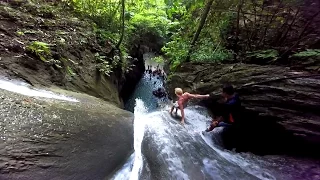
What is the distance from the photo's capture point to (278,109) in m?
6.72

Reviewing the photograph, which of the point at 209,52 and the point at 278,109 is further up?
the point at 209,52

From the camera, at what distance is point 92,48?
11.6 m

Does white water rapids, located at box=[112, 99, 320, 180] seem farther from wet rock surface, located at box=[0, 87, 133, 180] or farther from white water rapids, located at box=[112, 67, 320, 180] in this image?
wet rock surface, located at box=[0, 87, 133, 180]

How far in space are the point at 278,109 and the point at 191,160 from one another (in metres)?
3.06

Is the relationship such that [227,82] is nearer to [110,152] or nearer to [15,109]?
[110,152]

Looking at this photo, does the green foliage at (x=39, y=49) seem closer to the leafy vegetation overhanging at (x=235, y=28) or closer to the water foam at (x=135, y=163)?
the leafy vegetation overhanging at (x=235, y=28)

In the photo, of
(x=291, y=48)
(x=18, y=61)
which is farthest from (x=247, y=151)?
(x=18, y=61)

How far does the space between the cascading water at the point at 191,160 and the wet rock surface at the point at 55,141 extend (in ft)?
1.65

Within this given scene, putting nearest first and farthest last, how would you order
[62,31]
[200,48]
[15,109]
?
[15,109] → [62,31] → [200,48]

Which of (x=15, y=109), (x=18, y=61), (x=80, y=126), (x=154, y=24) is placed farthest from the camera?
(x=154, y=24)

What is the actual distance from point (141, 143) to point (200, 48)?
8637 mm

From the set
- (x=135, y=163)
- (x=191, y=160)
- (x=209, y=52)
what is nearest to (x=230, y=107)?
(x=191, y=160)

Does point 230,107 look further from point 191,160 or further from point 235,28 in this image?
point 235,28

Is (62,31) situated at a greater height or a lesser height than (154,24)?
lesser
